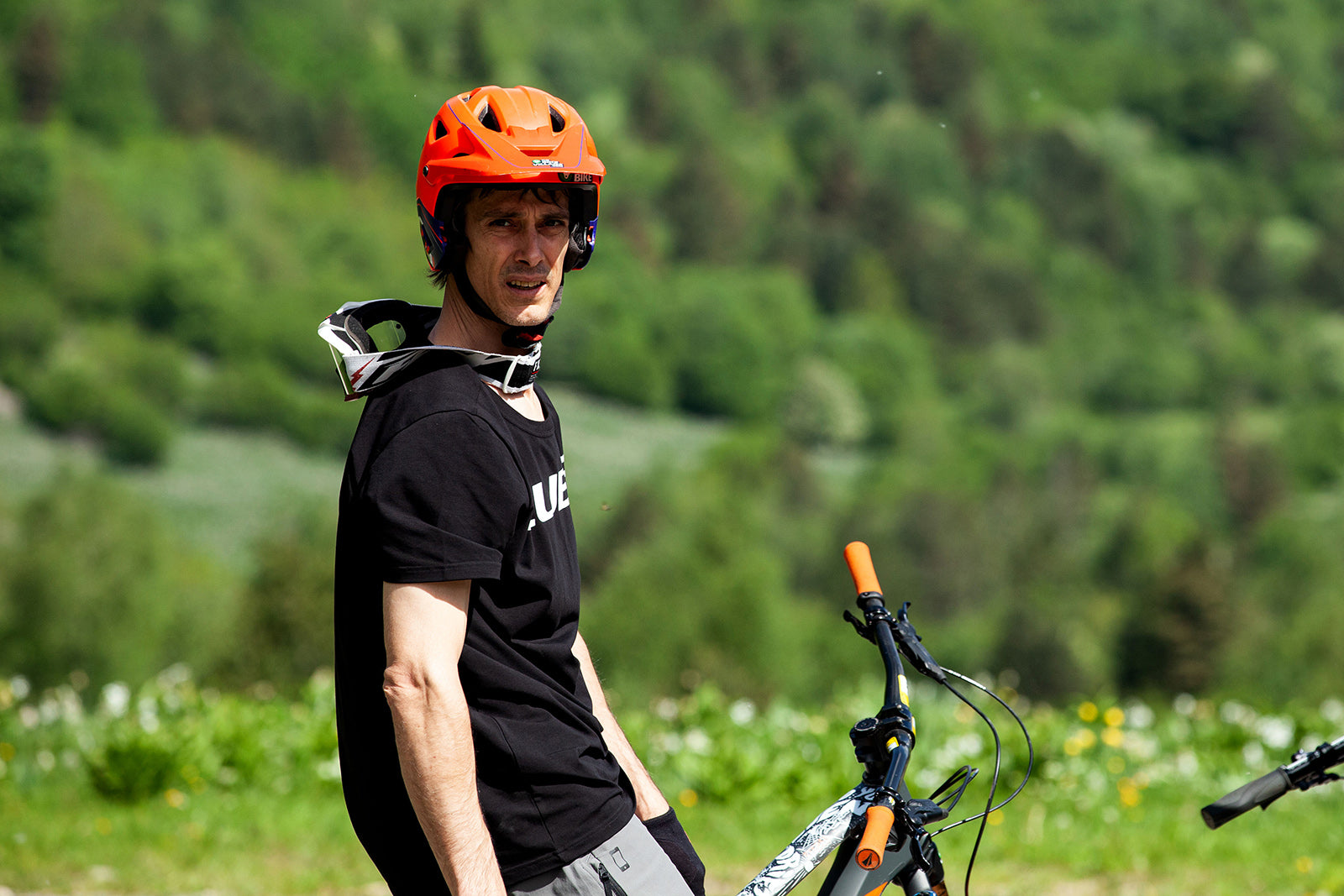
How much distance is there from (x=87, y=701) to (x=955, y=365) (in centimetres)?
16064

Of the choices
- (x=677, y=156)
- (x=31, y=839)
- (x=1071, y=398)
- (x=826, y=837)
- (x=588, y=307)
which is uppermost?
(x=826, y=837)

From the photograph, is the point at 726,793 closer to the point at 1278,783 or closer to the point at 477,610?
the point at 1278,783

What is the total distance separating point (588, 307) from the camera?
152m

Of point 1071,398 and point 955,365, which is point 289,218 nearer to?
point 955,365

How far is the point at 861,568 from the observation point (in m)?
3.13

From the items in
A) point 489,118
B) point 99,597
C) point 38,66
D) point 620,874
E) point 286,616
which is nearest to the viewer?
point 620,874

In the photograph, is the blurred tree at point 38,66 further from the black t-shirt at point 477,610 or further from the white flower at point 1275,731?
the black t-shirt at point 477,610

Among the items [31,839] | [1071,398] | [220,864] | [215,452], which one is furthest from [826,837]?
[1071,398]

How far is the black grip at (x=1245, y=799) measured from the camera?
2.61 meters

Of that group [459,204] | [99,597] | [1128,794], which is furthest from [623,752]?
[99,597]

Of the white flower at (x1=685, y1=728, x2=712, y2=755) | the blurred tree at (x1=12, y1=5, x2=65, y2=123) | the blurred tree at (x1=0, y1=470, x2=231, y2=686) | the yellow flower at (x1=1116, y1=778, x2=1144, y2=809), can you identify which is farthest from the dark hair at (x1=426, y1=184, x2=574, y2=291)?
the blurred tree at (x1=12, y1=5, x2=65, y2=123)

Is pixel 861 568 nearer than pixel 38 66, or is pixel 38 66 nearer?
pixel 861 568

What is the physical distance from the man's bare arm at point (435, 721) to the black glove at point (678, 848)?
0.59 m

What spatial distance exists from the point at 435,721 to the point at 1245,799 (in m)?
1.43
